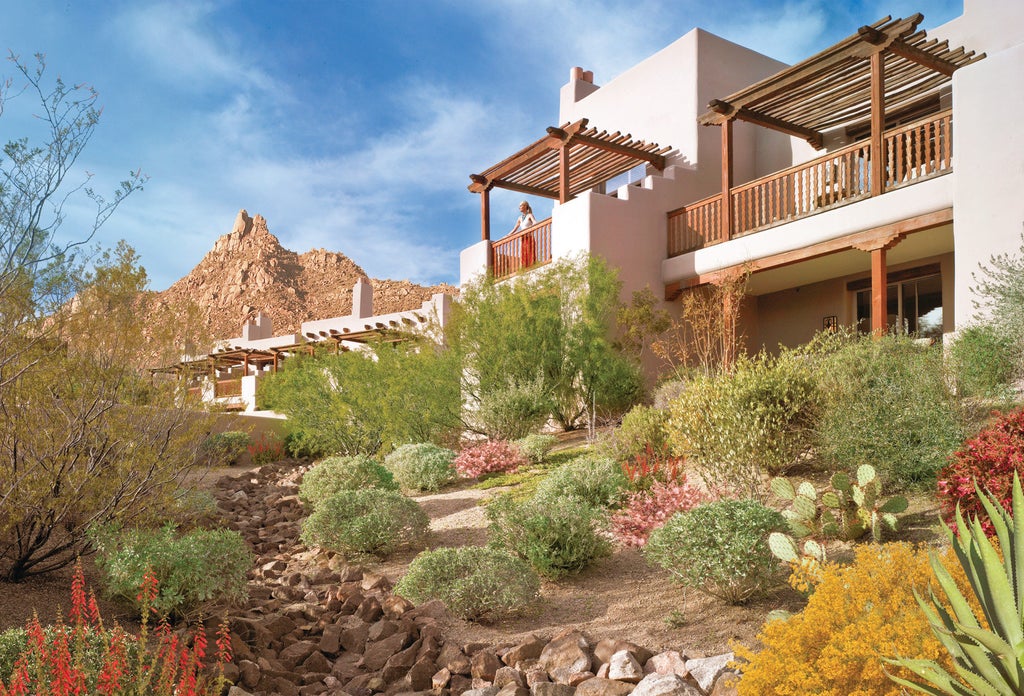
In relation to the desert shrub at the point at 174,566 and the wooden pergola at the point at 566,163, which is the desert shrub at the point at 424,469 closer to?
the desert shrub at the point at 174,566

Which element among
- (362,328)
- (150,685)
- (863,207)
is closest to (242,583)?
(150,685)

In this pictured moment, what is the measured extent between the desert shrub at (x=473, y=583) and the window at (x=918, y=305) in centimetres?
1096

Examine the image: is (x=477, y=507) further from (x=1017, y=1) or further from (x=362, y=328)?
(x=362, y=328)

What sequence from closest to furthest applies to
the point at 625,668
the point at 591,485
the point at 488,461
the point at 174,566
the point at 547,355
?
1. the point at 625,668
2. the point at 174,566
3. the point at 591,485
4. the point at 488,461
5. the point at 547,355

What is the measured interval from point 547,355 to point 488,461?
2.92 m

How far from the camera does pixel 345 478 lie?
1042 centimetres

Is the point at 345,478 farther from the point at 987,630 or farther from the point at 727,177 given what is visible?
the point at 727,177

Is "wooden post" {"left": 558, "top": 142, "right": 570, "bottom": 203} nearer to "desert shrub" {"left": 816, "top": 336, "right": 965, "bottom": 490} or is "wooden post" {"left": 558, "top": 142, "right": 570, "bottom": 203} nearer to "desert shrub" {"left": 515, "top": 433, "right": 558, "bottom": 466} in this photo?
"desert shrub" {"left": 515, "top": 433, "right": 558, "bottom": 466}

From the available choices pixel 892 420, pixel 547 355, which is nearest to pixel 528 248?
pixel 547 355

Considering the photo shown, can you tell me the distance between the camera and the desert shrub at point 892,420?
6.81 meters

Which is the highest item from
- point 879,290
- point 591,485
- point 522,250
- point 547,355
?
point 522,250

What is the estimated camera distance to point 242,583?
621 cm

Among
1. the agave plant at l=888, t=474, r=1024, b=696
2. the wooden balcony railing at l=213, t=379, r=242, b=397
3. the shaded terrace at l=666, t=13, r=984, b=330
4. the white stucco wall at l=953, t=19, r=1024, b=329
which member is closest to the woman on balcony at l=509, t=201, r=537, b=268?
the shaded terrace at l=666, t=13, r=984, b=330

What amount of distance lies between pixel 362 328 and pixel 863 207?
21622 mm
